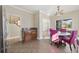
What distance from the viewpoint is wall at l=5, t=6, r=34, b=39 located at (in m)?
1.91

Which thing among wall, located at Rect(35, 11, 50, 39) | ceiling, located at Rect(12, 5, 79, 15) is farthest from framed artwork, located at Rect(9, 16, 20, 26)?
wall, located at Rect(35, 11, 50, 39)

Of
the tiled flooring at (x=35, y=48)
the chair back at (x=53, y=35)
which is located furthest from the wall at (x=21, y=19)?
the chair back at (x=53, y=35)

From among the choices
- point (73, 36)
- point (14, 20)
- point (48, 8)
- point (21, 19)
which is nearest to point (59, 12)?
point (48, 8)

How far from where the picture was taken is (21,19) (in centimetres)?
198

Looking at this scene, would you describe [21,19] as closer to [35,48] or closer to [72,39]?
[35,48]

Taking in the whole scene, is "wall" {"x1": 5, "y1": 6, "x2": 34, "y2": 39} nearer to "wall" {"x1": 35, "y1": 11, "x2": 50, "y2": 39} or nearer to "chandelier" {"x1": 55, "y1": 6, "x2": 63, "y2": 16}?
"wall" {"x1": 35, "y1": 11, "x2": 50, "y2": 39}

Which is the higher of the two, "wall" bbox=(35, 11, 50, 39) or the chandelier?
the chandelier

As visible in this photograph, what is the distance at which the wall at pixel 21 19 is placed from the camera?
191 centimetres

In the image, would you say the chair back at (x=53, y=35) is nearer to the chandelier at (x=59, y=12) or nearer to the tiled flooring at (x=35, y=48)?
the tiled flooring at (x=35, y=48)

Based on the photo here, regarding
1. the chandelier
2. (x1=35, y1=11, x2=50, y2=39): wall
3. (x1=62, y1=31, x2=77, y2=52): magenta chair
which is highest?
the chandelier

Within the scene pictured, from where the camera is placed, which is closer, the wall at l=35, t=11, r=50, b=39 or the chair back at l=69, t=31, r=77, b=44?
the chair back at l=69, t=31, r=77, b=44

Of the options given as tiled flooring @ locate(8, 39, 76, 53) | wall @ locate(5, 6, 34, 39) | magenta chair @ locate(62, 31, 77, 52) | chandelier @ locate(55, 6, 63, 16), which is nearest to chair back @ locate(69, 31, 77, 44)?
magenta chair @ locate(62, 31, 77, 52)

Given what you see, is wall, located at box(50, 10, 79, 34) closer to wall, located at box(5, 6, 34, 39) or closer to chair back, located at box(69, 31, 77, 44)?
chair back, located at box(69, 31, 77, 44)
